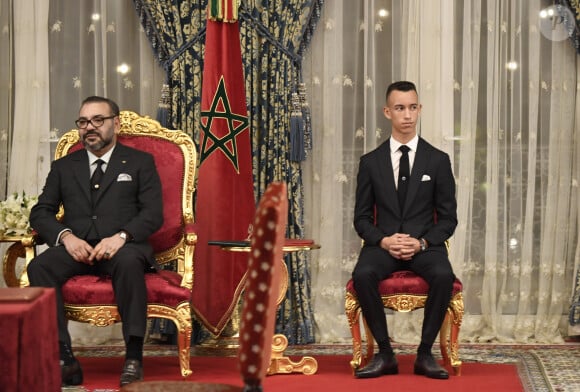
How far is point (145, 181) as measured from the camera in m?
5.05

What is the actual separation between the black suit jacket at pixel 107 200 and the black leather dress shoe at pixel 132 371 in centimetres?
52

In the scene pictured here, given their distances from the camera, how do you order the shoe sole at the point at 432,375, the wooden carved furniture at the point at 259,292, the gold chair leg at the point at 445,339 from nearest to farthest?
the wooden carved furniture at the point at 259,292 → the shoe sole at the point at 432,375 → the gold chair leg at the point at 445,339

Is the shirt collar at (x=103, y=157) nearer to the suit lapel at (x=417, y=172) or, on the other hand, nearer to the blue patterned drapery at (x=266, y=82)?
the blue patterned drapery at (x=266, y=82)

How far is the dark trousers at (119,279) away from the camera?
4.62m

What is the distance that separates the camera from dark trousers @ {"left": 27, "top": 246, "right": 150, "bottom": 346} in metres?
4.62

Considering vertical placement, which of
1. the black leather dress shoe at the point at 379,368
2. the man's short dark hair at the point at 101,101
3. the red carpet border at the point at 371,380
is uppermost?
the man's short dark hair at the point at 101,101

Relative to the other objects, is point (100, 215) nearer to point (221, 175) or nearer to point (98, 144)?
point (98, 144)

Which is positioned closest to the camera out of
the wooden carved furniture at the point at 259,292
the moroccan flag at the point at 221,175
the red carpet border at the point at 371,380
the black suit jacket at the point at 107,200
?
the wooden carved furniture at the point at 259,292

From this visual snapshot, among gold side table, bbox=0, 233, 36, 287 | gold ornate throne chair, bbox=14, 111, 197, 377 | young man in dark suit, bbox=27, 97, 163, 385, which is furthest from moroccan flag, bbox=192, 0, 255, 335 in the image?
gold side table, bbox=0, 233, 36, 287

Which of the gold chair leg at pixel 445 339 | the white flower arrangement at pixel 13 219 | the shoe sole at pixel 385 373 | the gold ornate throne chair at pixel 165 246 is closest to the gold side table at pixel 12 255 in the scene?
the white flower arrangement at pixel 13 219

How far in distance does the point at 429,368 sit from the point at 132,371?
143 cm

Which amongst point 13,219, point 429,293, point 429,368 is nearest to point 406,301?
point 429,293

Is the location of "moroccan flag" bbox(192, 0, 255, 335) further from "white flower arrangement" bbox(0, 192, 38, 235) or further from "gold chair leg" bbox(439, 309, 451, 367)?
"gold chair leg" bbox(439, 309, 451, 367)

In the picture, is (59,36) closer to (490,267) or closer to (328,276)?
(328,276)
